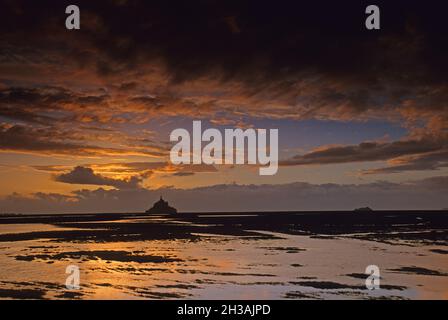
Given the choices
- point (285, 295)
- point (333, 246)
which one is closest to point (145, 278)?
point (285, 295)

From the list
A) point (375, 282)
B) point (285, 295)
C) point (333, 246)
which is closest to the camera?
point (285, 295)

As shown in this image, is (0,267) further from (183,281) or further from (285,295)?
(285,295)

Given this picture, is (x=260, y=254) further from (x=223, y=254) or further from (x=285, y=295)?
(x=285, y=295)

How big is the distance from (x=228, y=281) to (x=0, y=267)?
19.3 metres

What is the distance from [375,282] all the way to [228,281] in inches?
363

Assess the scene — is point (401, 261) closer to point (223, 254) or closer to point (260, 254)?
point (260, 254)

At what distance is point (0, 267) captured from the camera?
37312 millimetres

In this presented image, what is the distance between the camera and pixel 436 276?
31484 millimetres
